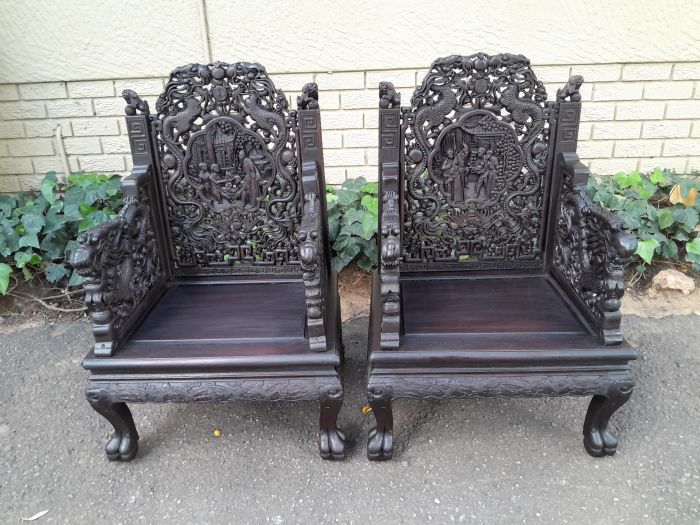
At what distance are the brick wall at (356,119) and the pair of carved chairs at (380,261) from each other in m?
1.32

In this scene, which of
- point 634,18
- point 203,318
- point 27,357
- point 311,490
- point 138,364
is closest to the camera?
point 138,364

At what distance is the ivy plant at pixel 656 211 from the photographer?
3.26 meters

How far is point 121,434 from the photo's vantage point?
2072 millimetres

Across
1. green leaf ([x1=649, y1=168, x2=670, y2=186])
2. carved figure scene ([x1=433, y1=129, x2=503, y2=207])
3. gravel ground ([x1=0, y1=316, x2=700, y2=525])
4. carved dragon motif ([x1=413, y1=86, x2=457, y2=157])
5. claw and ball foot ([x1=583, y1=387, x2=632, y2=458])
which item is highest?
carved dragon motif ([x1=413, y1=86, x2=457, y2=157])

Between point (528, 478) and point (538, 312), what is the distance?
2.08 feet

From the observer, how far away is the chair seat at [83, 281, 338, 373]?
1832 mm

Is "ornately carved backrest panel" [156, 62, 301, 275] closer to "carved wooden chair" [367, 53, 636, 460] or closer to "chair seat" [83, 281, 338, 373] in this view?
"chair seat" [83, 281, 338, 373]

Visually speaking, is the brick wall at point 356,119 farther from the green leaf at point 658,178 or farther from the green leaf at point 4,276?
the green leaf at point 4,276

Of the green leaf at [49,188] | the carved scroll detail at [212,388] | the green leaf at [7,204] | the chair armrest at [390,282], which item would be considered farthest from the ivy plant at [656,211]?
the green leaf at [7,204]

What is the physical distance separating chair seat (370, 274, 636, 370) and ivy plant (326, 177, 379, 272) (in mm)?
896

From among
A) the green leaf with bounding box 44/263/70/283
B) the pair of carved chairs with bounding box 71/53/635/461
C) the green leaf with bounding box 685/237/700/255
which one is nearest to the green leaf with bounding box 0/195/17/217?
the green leaf with bounding box 44/263/70/283

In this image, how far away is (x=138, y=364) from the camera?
6.01 feet

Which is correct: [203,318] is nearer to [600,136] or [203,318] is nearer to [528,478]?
[528,478]

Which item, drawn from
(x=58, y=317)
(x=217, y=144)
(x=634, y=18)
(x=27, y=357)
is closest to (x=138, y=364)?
(x=217, y=144)
